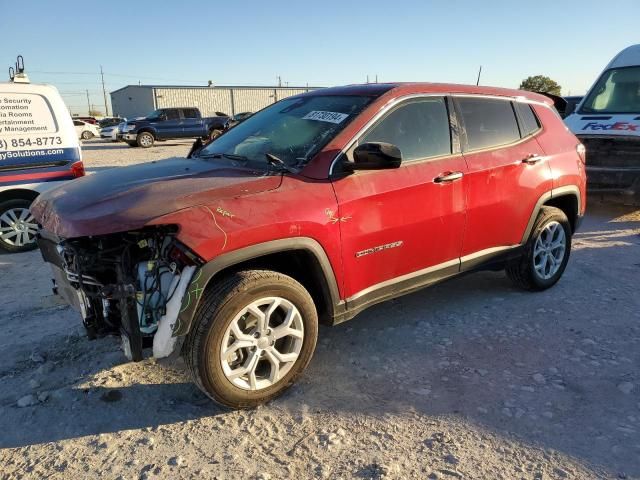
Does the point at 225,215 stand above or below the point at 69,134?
below

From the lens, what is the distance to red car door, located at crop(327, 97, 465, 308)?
316 centimetres

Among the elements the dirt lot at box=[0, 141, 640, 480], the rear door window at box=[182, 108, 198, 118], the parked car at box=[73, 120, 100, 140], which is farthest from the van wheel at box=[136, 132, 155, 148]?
the dirt lot at box=[0, 141, 640, 480]

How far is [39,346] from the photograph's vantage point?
3660mm

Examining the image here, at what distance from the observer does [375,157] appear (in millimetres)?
3031

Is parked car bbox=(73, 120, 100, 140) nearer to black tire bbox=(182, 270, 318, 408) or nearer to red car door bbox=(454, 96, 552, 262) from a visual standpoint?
red car door bbox=(454, 96, 552, 262)

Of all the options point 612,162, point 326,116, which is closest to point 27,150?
point 326,116

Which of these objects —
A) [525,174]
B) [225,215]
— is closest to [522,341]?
[525,174]

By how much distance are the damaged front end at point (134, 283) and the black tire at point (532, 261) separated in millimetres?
2891

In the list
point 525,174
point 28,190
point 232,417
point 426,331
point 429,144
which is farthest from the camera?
point 28,190

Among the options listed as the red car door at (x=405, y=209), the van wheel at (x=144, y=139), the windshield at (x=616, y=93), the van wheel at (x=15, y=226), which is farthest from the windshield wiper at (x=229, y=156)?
the van wheel at (x=144, y=139)

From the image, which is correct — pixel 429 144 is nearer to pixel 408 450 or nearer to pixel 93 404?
pixel 408 450

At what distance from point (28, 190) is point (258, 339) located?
16.0 feet

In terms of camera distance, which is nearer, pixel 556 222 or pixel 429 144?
pixel 429 144

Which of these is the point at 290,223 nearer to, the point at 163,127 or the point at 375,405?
the point at 375,405
